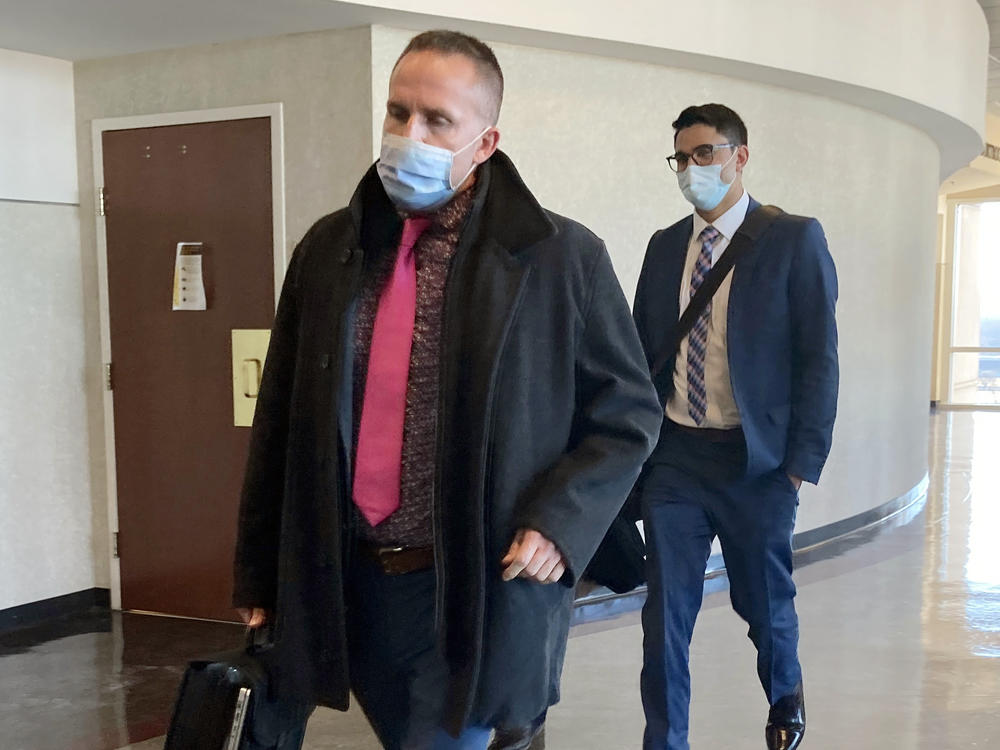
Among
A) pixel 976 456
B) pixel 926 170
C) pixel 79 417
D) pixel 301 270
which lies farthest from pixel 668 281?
pixel 976 456

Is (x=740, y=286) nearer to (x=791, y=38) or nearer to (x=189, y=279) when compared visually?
(x=189, y=279)

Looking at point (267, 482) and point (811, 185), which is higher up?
point (811, 185)

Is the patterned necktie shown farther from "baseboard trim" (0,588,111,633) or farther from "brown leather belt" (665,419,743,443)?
"baseboard trim" (0,588,111,633)

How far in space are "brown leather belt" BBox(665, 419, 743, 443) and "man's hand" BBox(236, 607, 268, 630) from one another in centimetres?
153

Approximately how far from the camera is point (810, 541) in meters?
6.10

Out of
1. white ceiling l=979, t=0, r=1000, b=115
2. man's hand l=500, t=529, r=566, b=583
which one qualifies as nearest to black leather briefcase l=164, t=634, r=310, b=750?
man's hand l=500, t=529, r=566, b=583

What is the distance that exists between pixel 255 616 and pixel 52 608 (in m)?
3.47

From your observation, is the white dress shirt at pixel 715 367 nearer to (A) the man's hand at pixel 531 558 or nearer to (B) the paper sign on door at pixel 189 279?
(A) the man's hand at pixel 531 558

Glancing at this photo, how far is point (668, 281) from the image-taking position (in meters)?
3.10

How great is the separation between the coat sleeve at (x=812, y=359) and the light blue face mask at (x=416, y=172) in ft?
5.06

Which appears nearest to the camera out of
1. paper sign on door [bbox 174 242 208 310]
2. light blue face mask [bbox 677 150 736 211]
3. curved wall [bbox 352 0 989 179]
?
light blue face mask [bbox 677 150 736 211]

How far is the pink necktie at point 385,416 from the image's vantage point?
1.63 m

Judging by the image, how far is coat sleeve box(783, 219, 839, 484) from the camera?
9.61 feet

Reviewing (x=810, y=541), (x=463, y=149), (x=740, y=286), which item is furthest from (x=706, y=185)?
(x=810, y=541)
